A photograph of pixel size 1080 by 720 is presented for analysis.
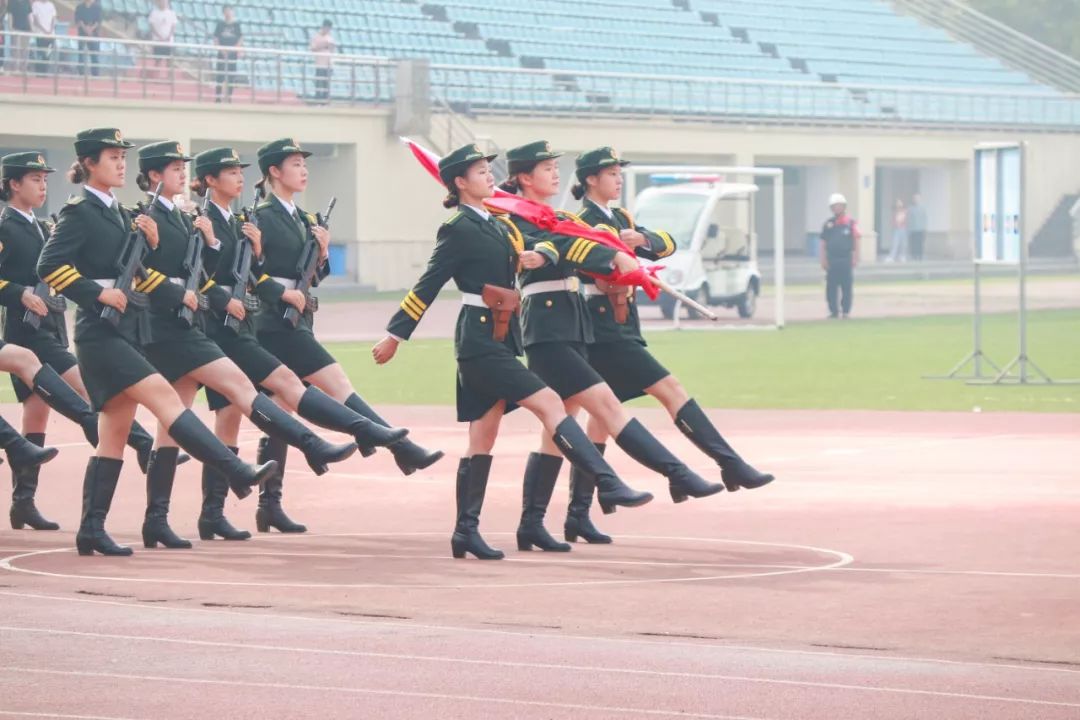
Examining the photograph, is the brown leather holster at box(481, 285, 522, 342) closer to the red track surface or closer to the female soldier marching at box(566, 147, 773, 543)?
the female soldier marching at box(566, 147, 773, 543)

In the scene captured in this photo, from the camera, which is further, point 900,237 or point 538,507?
point 900,237

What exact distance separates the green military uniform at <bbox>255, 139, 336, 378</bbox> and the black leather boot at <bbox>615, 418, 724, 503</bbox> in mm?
1788

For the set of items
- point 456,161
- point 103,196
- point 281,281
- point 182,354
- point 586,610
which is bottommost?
point 586,610

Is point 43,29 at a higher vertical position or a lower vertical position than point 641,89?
higher

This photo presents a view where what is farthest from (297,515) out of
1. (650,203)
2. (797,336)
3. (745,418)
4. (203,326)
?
(650,203)

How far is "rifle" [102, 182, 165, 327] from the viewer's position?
9250 millimetres

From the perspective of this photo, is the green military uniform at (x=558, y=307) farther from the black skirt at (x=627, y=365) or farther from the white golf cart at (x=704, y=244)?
the white golf cart at (x=704, y=244)

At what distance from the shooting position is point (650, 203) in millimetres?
32500

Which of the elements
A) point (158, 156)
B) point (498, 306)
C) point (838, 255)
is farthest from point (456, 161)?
point (838, 255)

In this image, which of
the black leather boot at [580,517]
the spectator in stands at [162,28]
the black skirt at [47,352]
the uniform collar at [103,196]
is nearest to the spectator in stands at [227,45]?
the spectator in stands at [162,28]

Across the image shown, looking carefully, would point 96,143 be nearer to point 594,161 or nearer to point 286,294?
point 286,294

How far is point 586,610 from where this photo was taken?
768 centimetres

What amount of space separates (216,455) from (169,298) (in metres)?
0.79

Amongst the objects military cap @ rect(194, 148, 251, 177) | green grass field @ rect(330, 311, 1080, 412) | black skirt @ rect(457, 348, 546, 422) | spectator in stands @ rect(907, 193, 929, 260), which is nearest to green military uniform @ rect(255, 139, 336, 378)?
military cap @ rect(194, 148, 251, 177)
